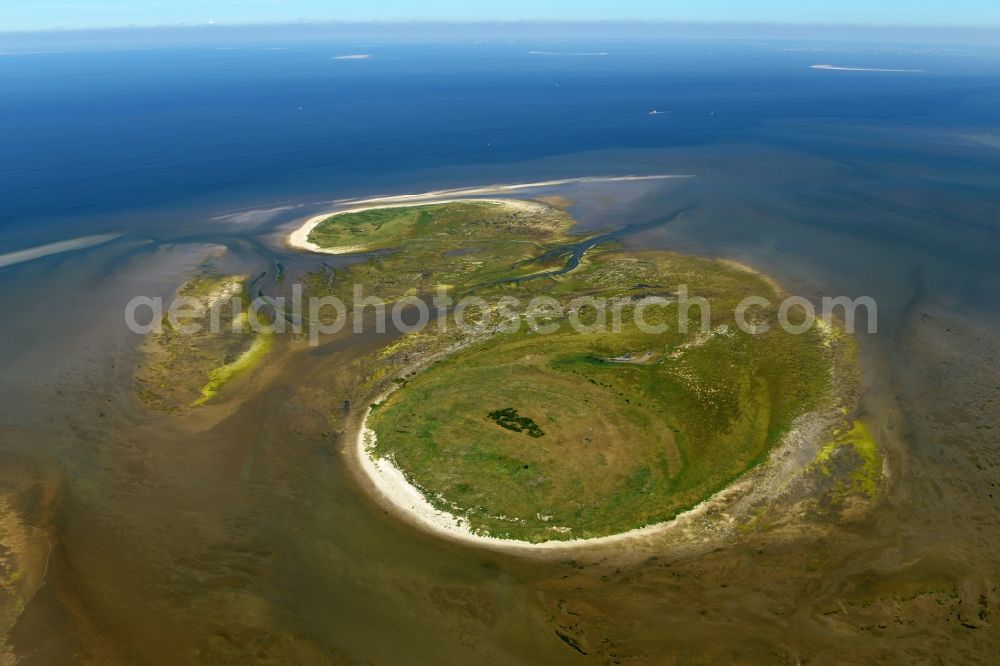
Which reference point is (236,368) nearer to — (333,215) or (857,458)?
(333,215)

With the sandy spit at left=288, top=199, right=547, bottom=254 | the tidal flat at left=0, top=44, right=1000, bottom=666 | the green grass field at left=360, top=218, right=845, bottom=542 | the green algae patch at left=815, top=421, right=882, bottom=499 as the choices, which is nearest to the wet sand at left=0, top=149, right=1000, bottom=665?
the tidal flat at left=0, top=44, right=1000, bottom=666

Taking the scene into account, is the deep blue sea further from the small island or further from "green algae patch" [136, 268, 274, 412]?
the small island

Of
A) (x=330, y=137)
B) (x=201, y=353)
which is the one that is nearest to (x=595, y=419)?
(x=201, y=353)

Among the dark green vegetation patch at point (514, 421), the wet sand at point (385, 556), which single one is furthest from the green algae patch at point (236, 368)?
the dark green vegetation patch at point (514, 421)

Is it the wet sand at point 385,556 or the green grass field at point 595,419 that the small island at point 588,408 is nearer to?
the green grass field at point 595,419

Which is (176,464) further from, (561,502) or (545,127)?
(545,127)

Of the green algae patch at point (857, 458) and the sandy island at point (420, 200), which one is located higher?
the sandy island at point (420, 200)

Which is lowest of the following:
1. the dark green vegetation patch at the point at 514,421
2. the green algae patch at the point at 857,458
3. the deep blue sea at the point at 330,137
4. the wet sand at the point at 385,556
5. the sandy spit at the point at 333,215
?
the wet sand at the point at 385,556

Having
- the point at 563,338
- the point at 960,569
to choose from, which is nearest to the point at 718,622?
the point at 960,569
